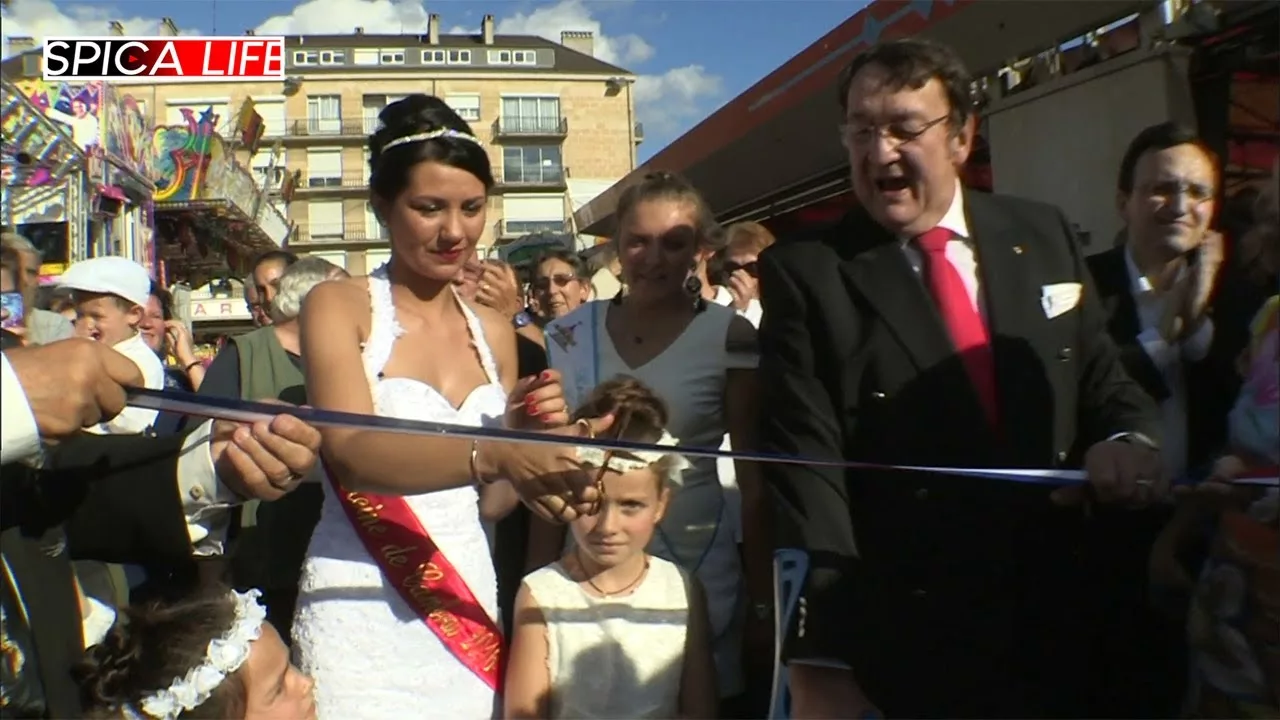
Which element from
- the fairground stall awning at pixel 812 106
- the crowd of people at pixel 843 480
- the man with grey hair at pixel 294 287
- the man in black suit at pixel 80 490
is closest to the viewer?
the man in black suit at pixel 80 490

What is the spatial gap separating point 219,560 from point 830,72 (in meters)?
Result: 4.47

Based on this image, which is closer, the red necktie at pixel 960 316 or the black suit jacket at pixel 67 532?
the black suit jacket at pixel 67 532

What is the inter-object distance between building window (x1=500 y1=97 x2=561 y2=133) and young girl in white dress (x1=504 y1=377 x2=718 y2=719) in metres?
2.58

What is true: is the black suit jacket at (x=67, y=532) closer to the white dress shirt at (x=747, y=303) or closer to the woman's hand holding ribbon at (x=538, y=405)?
the woman's hand holding ribbon at (x=538, y=405)

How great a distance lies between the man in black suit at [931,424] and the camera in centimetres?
155

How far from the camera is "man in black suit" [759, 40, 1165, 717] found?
5.09 feet

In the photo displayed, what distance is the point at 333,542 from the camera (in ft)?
5.76

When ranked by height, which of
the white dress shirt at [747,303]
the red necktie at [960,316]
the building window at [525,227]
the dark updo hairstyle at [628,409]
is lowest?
the dark updo hairstyle at [628,409]

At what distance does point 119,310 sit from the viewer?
2615mm

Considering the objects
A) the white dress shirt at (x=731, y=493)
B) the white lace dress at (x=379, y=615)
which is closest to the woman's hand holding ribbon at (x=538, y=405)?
the white lace dress at (x=379, y=615)

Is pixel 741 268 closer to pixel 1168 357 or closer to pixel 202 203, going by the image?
pixel 1168 357

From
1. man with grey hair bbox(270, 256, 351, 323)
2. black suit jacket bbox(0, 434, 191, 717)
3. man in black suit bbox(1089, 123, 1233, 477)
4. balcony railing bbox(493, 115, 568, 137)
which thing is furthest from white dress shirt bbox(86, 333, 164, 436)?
man in black suit bbox(1089, 123, 1233, 477)

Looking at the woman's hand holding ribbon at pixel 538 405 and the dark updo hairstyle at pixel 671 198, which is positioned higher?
the dark updo hairstyle at pixel 671 198

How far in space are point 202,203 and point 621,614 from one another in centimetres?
527
